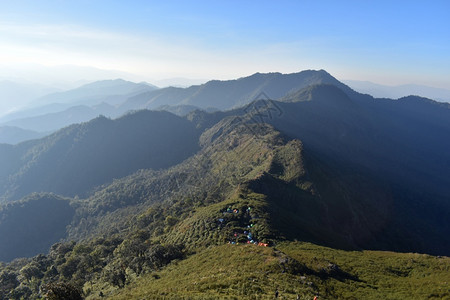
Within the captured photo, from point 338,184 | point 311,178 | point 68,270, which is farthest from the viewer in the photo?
point 338,184

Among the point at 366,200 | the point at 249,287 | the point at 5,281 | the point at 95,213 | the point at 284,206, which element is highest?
the point at 249,287

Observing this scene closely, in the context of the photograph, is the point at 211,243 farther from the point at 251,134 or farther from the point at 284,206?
the point at 251,134

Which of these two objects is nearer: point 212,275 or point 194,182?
point 212,275

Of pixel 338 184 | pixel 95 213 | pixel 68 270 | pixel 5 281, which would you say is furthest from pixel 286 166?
pixel 95 213

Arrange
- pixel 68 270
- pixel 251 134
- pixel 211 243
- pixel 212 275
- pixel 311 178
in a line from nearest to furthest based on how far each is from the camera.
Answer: pixel 212 275, pixel 211 243, pixel 68 270, pixel 311 178, pixel 251 134

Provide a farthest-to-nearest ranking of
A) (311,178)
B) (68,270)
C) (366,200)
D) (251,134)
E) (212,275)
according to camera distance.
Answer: (251,134) → (366,200) → (311,178) → (68,270) → (212,275)

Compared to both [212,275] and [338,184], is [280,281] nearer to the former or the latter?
[212,275]

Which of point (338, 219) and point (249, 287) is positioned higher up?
point (249, 287)

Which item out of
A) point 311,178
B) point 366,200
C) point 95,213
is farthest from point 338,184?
point 95,213

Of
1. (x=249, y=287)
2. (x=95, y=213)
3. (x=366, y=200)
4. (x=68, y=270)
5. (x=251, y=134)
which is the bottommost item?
(x=95, y=213)
